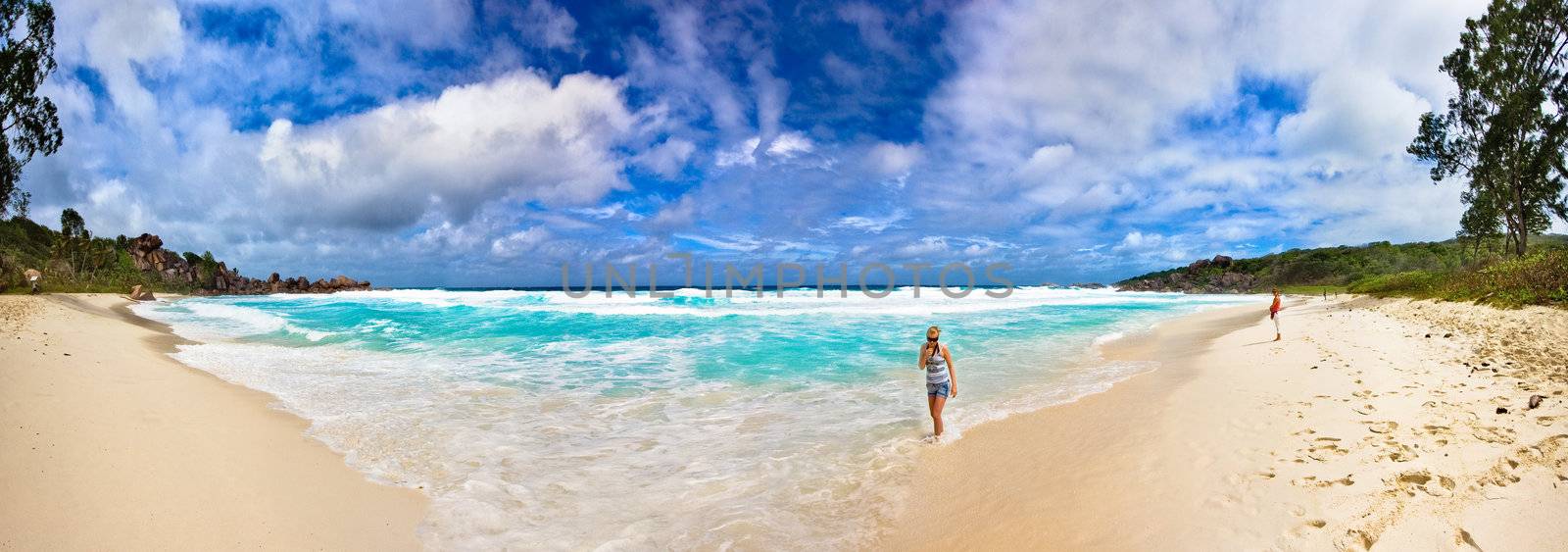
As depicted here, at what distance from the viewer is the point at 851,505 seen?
17.8 feet

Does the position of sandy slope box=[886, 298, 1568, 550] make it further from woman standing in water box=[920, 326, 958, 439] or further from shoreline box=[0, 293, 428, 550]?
shoreline box=[0, 293, 428, 550]

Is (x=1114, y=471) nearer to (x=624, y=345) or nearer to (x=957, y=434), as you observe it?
(x=957, y=434)

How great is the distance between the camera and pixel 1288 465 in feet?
15.8

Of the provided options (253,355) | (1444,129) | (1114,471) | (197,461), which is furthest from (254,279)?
(1444,129)

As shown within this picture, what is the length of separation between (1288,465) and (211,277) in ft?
366

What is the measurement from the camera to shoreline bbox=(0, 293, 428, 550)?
4.09m

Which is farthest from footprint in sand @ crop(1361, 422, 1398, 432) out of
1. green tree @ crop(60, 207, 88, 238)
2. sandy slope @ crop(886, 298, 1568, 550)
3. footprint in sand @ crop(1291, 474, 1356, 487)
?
green tree @ crop(60, 207, 88, 238)

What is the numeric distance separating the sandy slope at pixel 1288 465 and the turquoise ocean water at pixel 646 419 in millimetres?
914

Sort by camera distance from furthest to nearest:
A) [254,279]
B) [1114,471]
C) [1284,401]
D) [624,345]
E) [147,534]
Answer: [254,279] → [624,345] → [1284,401] → [1114,471] → [147,534]

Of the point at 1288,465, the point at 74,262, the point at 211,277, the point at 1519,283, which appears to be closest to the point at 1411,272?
the point at 1519,283

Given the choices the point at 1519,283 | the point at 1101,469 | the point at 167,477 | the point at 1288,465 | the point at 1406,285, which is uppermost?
the point at 1406,285

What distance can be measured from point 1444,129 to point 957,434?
34017 millimetres

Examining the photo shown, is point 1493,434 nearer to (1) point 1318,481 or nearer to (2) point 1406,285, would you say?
(1) point 1318,481

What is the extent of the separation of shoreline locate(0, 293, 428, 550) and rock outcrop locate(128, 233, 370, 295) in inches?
3729
